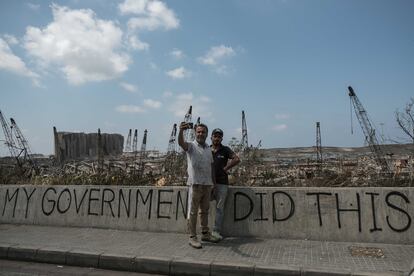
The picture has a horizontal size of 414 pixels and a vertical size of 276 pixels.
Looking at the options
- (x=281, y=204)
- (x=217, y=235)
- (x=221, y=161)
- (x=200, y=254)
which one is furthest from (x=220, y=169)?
(x=200, y=254)

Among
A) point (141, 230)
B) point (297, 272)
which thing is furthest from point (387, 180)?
point (141, 230)

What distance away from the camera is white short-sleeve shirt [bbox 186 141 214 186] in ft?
21.1

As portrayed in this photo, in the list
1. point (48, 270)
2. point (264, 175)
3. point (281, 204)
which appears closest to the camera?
point (48, 270)

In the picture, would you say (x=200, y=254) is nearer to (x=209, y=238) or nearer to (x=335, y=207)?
(x=209, y=238)

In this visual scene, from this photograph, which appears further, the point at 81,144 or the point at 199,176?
the point at 81,144

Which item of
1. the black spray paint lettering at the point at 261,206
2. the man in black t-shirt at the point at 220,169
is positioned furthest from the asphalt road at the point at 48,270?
the black spray paint lettering at the point at 261,206

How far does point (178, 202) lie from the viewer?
7551mm

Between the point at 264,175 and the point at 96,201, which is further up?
the point at 264,175

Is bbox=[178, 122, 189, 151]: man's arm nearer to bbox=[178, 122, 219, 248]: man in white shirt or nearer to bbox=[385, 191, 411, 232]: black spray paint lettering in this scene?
bbox=[178, 122, 219, 248]: man in white shirt

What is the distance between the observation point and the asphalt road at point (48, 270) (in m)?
5.73

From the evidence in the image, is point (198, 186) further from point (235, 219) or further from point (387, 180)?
point (387, 180)

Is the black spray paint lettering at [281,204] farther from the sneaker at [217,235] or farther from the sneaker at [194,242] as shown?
the sneaker at [194,242]

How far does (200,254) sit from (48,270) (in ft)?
7.58

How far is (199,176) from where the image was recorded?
21.0 feet
